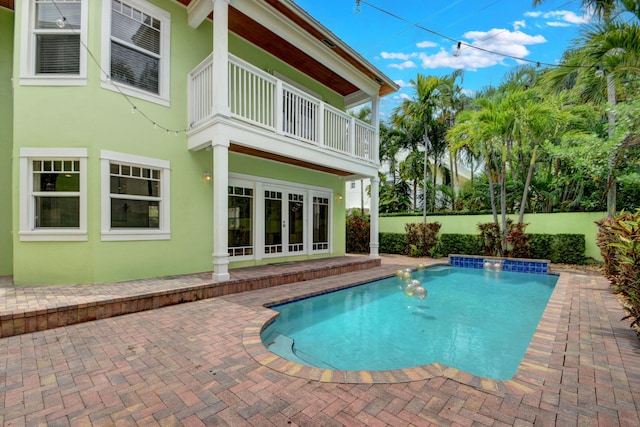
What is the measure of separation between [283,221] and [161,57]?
5.22 m

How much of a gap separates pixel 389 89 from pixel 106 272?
32.5 feet

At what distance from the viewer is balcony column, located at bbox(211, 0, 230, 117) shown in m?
5.87

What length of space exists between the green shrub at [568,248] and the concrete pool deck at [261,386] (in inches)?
311

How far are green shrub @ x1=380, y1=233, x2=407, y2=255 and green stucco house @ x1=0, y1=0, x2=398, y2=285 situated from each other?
6.97 m

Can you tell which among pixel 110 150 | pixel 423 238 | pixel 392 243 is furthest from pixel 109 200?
pixel 392 243

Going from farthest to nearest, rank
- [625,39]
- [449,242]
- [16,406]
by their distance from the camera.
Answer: [449,242], [625,39], [16,406]

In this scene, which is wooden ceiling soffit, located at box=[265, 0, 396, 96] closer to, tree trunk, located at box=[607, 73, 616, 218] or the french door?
the french door

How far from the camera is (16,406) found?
7.50 ft

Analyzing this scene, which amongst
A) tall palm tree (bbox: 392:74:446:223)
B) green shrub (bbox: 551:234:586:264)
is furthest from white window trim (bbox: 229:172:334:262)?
green shrub (bbox: 551:234:586:264)

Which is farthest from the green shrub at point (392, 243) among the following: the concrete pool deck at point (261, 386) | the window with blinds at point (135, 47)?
the window with blinds at point (135, 47)

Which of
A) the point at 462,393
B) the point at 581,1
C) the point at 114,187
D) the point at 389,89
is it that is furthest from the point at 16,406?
the point at 581,1

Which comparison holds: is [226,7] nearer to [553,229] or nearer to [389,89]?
[389,89]

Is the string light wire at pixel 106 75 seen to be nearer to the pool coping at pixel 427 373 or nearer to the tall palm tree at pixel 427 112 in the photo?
the pool coping at pixel 427 373

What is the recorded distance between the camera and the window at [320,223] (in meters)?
10.4
